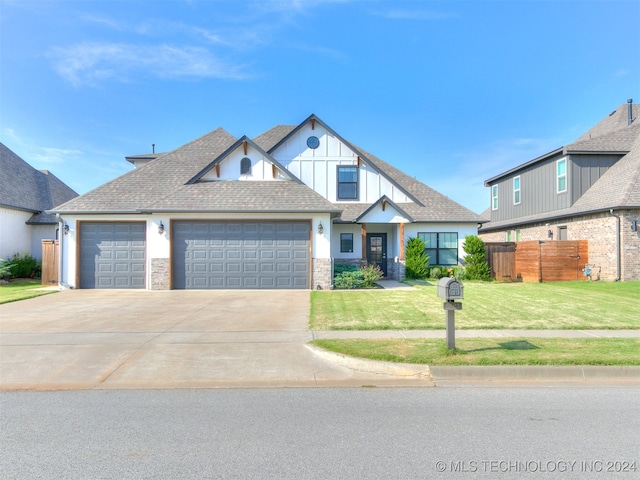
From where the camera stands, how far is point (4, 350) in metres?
7.37

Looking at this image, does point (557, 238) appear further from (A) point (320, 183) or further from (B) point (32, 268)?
(B) point (32, 268)

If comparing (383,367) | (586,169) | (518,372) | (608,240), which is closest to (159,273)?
(383,367)

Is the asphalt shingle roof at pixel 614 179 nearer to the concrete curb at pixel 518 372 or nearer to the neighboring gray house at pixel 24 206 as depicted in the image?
the concrete curb at pixel 518 372

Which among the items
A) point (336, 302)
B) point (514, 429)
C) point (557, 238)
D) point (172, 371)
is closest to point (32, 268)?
point (336, 302)

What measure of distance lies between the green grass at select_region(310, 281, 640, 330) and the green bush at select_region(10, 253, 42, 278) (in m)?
16.1

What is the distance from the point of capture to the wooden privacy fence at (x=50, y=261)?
18094 millimetres

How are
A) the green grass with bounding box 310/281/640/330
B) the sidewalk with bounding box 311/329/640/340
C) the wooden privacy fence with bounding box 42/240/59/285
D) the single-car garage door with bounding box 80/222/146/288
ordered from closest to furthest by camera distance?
1. the sidewalk with bounding box 311/329/640/340
2. the green grass with bounding box 310/281/640/330
3. the single-car garage door with bounding box 80/222/146/288
4. the wooden privacy fence with bounding box 42/240/59/285

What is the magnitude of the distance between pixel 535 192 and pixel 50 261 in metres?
25.8

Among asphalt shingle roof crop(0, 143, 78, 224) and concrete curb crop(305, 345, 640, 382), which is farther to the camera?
asphalt shingle roof crop(0, 143, 78, 224)

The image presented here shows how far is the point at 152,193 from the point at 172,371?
13743 millimetres

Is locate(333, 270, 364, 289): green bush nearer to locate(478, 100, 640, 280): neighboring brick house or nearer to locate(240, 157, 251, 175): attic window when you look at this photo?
locate(240, 157, 251, 175): attic window

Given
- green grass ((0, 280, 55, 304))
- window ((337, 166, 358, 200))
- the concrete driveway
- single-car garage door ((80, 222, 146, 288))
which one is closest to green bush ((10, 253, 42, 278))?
green grass ((0, 280, 55, 304))

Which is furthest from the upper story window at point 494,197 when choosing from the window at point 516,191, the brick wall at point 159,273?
the brick wall at point 159,273

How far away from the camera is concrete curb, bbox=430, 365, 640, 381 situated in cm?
595
